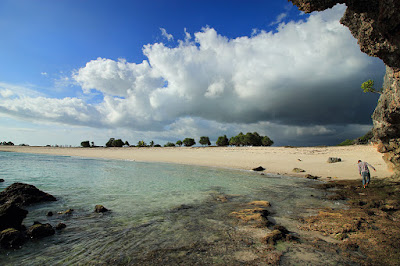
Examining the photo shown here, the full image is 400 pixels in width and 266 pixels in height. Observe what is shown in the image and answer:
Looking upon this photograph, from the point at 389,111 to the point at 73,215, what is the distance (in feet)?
61.5

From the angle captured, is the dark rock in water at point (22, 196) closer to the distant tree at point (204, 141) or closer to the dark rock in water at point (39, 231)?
the dark rock in water at point (39, 231)

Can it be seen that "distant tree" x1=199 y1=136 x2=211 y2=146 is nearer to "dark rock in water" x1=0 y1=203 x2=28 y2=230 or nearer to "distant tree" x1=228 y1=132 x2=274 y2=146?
"distant tree" x1=228 y1=132 x2=274 y2=146

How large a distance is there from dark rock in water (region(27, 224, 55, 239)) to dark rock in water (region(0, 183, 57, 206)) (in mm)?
4744

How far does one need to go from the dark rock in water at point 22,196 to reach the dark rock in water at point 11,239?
501 centimetres

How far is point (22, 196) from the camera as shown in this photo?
9562 millimetres

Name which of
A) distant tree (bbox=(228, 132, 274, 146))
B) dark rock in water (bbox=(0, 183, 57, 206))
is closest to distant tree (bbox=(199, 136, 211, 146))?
distant tree (bbox=(228, 132, 274, 146))

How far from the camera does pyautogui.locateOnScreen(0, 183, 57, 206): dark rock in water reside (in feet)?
30.6

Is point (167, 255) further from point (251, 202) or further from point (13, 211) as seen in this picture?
point (251, 202)

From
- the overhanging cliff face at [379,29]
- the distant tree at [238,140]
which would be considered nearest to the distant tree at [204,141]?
the distant tree at [238,140]

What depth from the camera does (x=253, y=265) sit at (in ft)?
14.1

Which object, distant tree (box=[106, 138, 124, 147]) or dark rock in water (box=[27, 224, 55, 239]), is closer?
dark rock in water (box=[27, 224, 55, 239])

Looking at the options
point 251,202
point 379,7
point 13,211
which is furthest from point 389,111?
point 13,211

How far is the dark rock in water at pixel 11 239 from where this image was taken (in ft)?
17.1

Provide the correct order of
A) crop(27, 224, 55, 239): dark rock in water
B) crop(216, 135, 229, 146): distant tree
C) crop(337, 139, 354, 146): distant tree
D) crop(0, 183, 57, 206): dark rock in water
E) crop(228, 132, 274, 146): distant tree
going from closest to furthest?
1. crop(27, 224, 55, 239): dark rock in water
2. crop(0, 183, 57, 206): dark rock in water
3. crop(337, 139, 354, 146): distant tree
4. crop(228, 132, 274, 146): distant tree
5. crop(216, 135, 229, 146): distant tree
